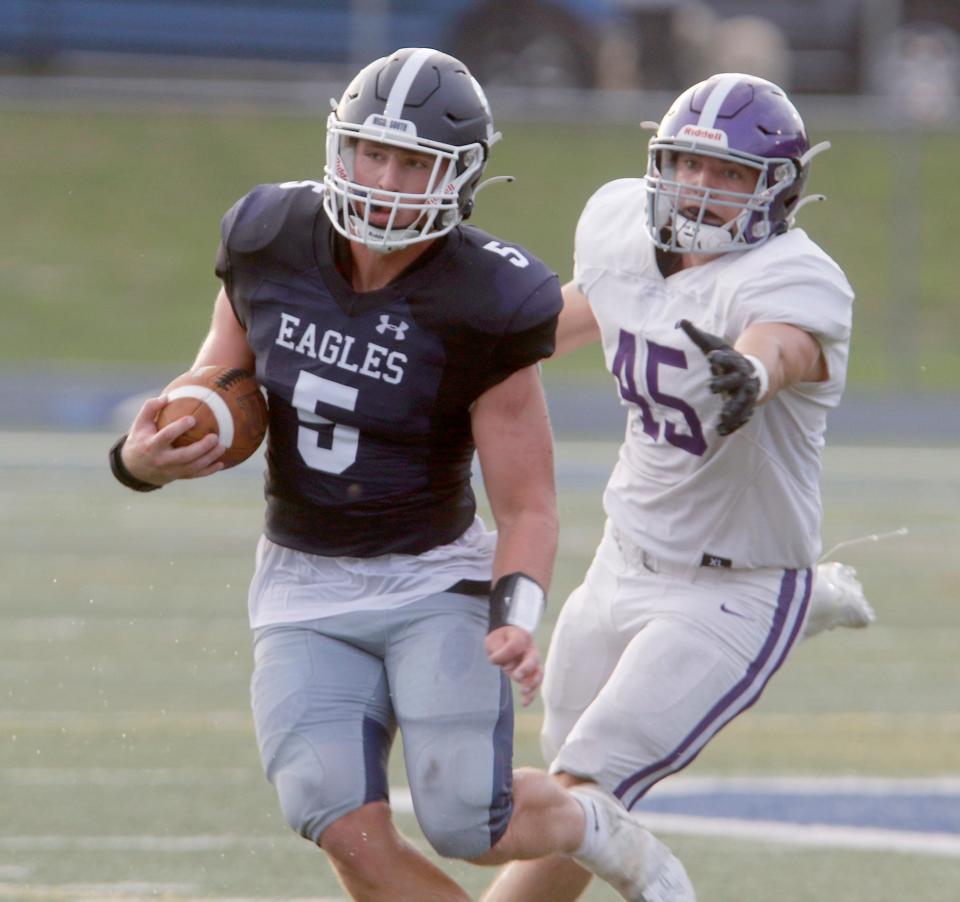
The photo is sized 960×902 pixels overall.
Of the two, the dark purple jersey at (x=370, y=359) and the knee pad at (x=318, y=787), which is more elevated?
the dark purple jersey at (x=370, y=359)

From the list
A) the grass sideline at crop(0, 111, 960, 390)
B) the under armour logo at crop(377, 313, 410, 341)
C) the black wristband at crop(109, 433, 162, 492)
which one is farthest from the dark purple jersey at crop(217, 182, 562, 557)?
the grass sideline at crop(0, 111, 960, 390)

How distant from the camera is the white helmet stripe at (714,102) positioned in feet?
13.6

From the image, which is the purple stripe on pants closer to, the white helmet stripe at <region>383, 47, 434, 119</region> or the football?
the football

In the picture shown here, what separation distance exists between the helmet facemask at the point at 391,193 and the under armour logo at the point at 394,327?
131mm

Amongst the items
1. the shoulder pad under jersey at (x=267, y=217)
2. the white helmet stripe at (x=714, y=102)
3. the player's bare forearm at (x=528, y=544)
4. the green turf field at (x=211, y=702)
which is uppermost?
the white helmet stripe at (x=714, y=102)

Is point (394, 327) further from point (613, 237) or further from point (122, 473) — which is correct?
point (613, 237)

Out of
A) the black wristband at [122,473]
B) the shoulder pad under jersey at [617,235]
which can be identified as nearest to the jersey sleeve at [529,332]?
the shoulder pad under jersey at [617,235]

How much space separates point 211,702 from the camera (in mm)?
6512

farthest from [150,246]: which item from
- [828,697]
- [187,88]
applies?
[828,697]

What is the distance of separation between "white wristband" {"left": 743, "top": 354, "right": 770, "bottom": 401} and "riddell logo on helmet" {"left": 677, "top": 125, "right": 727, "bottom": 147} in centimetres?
60

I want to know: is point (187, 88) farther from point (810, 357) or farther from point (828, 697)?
point (810, 357)

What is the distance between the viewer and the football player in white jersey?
13.3ft

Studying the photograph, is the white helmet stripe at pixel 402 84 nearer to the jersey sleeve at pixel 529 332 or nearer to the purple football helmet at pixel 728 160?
the jersey sleeve at pixel 529 332

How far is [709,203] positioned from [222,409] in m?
1.06
